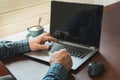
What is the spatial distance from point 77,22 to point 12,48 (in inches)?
17.9

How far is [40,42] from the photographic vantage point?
→ 4.68 feet

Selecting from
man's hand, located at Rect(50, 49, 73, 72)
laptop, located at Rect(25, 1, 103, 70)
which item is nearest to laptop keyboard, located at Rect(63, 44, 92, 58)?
laptop, located at Rect(25, 1, 103, 70)

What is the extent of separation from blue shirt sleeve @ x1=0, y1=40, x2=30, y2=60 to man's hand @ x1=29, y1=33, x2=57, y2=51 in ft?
0.11

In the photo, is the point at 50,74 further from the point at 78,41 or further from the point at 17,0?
the point at 17,0

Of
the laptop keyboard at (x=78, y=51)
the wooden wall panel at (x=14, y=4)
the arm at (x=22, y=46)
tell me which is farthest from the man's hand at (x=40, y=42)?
the wooden wall panel at (x=14, y=4)

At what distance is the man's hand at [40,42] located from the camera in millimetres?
1386

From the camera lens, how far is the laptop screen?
1.29 metres

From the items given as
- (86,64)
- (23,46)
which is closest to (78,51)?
(86,64)

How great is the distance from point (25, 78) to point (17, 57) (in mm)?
272

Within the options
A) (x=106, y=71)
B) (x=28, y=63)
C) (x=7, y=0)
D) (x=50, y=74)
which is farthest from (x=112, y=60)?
(x=7, y=0)

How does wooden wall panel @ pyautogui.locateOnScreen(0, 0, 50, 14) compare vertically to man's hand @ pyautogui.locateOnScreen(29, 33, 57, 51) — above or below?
above

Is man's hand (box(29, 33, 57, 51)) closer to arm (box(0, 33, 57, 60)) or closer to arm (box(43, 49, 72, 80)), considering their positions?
arm (box(0, 33, 57, 60))

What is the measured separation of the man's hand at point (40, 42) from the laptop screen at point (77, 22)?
59 millimetres

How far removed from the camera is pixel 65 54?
1177 millimetres
